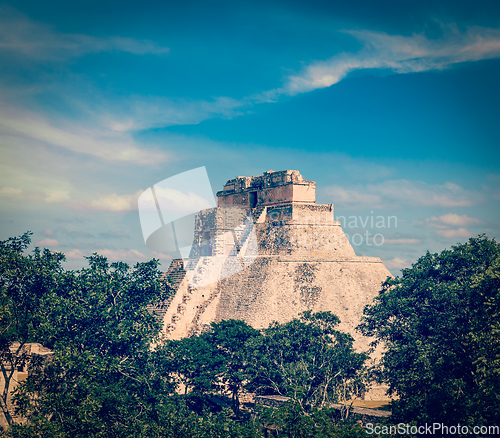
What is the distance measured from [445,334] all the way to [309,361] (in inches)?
214

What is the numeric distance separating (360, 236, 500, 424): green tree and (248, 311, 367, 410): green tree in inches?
62.6

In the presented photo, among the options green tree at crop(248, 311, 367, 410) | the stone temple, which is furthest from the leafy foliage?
the stone temple

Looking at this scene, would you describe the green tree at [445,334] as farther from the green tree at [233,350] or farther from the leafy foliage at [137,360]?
the green tree at [233,350]

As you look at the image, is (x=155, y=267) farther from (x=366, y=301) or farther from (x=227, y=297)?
(x=366, y=301)

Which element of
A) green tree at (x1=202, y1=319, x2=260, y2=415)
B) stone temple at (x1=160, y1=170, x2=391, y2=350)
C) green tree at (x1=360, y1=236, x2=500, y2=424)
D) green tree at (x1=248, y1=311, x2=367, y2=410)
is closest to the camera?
green tree at (x1=360, y1=236, x2=500, y2=424)

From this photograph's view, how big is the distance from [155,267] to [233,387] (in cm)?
600

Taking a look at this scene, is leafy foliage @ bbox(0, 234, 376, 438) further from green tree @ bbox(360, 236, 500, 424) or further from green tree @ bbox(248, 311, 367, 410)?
green tree @ bbox(360, 236, 500, 424)

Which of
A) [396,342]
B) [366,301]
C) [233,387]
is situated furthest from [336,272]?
[233,387]

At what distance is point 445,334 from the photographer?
19875mm

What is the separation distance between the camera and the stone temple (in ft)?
84.2

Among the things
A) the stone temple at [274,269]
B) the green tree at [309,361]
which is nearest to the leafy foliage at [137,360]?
the green tree at [309,361]

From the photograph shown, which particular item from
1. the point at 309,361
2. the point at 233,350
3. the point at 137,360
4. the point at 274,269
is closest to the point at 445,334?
the point at 309,361

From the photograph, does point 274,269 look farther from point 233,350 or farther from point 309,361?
point 309,361

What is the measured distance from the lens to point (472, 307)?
19.3 meters
